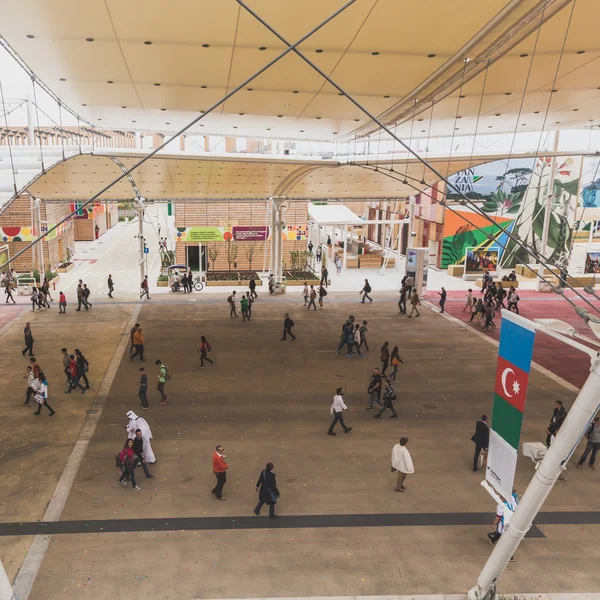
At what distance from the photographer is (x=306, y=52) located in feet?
37.0

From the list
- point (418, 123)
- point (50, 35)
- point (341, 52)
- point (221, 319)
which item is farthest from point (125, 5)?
point (221, 319)

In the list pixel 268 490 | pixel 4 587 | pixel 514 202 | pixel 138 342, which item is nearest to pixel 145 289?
pixel 138 342

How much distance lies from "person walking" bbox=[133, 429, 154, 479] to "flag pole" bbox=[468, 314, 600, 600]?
19.1 ft

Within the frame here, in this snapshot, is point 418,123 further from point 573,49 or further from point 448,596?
point 448,596

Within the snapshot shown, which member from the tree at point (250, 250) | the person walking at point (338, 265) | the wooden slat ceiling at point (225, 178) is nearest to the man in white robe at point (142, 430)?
the wooden slat ceiling at point (225, 178)

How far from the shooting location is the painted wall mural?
34.2 m

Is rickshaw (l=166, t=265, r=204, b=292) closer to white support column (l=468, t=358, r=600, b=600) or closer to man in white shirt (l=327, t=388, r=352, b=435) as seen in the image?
man in white shirt (l=327, t=388, r=352, b=435)

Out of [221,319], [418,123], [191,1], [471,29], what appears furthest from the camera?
[221,319]

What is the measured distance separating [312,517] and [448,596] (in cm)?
245

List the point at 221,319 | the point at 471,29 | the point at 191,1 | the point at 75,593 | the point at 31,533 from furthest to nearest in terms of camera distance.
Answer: the point at 221,319, the point at 471,29, the point at 191,1, the point at 31,533, the point at 75,593

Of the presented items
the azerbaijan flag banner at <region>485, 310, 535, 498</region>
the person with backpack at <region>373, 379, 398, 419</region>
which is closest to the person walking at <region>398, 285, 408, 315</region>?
the person with backpack at <region>373, 379, 398, 419</region>

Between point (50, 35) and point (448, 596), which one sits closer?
point (448, 596)

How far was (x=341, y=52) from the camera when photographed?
11.3m

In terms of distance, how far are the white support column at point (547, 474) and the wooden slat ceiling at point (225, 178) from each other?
18310 millimetres
